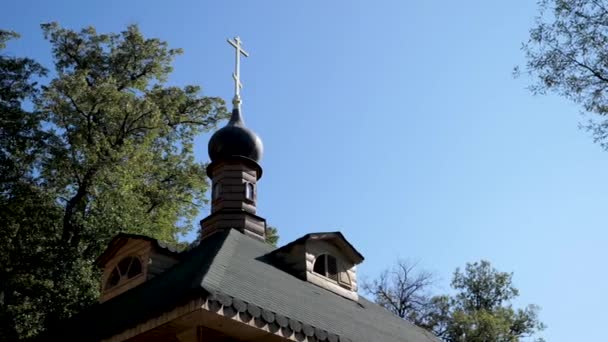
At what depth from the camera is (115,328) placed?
35.8 feet

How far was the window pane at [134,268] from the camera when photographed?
1452 centimetres

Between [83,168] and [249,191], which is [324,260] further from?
[83,168]

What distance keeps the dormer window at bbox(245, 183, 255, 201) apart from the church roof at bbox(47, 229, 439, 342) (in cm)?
157

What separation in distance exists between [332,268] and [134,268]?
3.82m

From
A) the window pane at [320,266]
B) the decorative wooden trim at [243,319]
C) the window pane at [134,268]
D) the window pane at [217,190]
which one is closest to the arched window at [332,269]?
the window pane at [320,266]

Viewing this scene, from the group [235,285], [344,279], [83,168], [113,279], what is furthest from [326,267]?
[83,168]

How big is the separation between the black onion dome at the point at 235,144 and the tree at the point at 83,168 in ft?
15.7

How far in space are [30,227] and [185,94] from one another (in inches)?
286

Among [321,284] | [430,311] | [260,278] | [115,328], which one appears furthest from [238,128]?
[430,311]

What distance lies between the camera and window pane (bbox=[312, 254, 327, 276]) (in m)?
14.7

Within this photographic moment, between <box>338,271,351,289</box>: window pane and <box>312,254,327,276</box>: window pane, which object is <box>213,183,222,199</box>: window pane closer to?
<box>312,254,327,276</box>: window pane

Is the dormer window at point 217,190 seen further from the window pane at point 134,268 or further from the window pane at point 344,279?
the window pane at point 344,279

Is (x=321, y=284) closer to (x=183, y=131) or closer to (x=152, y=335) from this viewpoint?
(x=152, y=335)

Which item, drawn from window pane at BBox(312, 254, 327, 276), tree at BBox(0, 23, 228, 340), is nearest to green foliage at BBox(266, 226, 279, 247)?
tree at BBox(0, 23, 228, 340)
